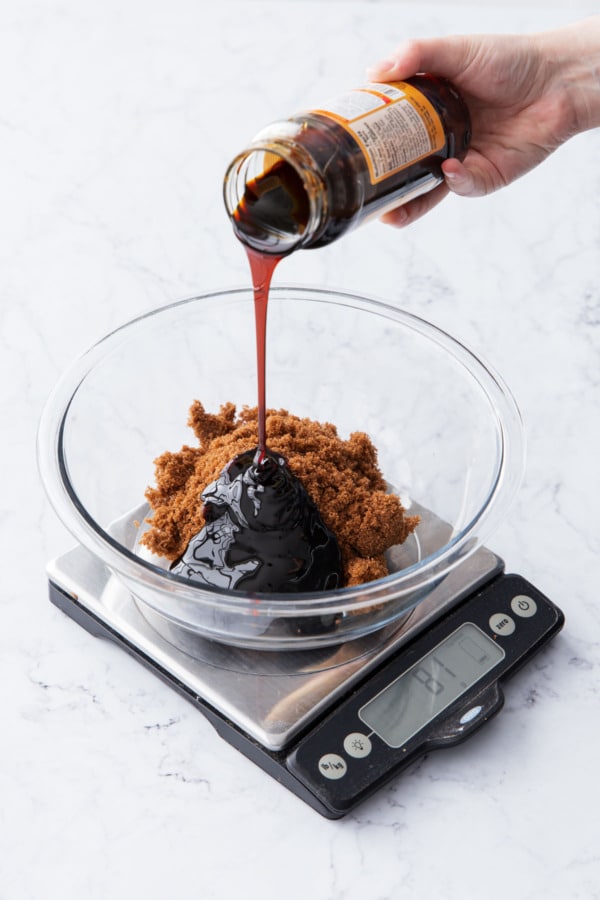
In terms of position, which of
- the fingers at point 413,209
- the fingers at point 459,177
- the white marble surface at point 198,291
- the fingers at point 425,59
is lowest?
the white marble surface at point 198,291

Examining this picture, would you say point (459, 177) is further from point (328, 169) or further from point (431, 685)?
point (431, 685)

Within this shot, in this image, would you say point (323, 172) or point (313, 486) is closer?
point (323, 172)

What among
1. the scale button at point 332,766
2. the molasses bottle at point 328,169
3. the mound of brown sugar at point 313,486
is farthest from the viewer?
the mound of brown sugar at point 313,486

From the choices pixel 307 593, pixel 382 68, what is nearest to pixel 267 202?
pixel 382 68

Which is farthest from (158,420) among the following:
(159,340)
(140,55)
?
(140,55)

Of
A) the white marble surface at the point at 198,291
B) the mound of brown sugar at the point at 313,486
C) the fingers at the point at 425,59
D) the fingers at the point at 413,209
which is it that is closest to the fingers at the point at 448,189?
the fingers at the point at 413,209

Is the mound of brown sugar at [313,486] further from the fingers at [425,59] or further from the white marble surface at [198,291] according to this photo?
the fingers at [425,59]

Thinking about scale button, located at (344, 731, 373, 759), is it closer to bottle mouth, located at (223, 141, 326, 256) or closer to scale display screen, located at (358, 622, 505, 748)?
scale display screen, located at (358, 622, 505, 748)

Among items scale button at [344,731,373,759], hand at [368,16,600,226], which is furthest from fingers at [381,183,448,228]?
scale button at [344,731,373,759]
